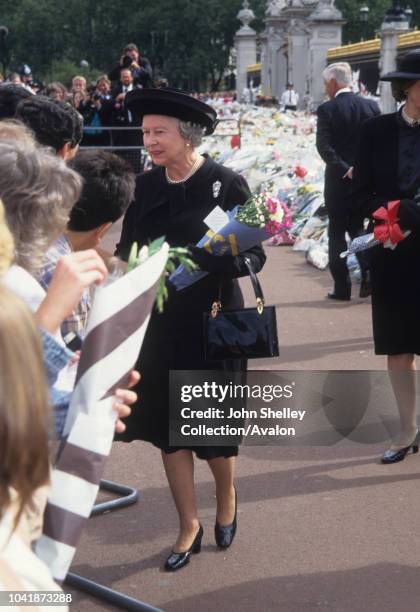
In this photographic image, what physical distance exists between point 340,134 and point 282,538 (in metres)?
5.60

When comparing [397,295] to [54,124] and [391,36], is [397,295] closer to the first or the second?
[54,124]

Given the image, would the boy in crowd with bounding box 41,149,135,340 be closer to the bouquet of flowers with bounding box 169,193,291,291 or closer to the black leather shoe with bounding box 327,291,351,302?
the bouquet of flowers with bounding box 169,193,291,291

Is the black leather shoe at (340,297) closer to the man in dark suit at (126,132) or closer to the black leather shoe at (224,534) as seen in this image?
the black leather shoe at (224,534)

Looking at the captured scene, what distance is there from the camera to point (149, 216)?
15.8 feet

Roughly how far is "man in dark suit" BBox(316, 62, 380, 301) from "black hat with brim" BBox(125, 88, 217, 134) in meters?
5.16

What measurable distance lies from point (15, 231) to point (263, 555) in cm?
233

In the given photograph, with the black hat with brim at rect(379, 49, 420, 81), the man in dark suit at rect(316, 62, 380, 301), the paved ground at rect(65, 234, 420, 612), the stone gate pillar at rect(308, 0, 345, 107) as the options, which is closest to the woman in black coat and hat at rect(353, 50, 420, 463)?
the black hat with brim at rect(379, 49, 420, 81)

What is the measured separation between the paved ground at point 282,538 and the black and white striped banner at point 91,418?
6.00 ft

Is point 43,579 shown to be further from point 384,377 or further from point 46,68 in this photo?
point 46,68

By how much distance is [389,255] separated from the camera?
228 inches

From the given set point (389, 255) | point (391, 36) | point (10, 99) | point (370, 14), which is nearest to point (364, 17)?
point (370, 14)

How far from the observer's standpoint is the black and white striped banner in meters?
2.62

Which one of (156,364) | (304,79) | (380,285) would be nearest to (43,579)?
(156,364)

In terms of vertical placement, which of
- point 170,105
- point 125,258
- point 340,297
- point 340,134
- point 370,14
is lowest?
point 370,14
